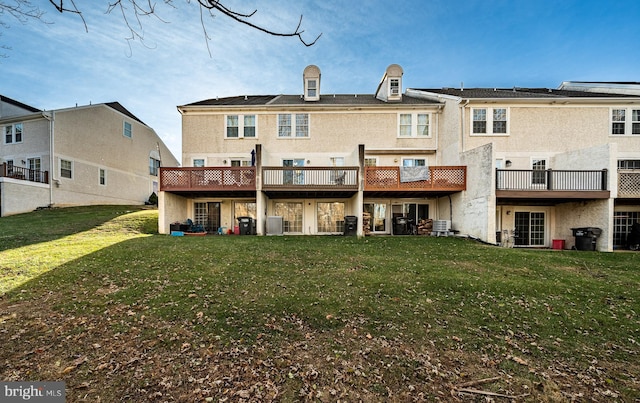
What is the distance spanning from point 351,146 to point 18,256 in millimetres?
14760

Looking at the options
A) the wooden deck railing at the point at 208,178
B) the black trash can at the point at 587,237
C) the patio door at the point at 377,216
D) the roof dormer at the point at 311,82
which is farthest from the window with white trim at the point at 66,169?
the black trash can at the point at 587,237

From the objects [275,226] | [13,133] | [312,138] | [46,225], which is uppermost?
[13,133]

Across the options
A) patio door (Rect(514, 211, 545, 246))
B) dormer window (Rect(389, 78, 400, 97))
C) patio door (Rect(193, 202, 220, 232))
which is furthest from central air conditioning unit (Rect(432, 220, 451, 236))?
patio door (Rect(193, 202, 220, 232))

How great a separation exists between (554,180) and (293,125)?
14.1 metres

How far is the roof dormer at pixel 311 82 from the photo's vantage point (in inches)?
714

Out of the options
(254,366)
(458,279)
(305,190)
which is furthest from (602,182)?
(254,366)

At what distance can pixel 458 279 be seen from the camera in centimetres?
693

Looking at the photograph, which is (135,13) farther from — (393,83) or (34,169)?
(34,169)

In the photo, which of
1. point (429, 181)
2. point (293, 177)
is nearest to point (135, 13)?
point (293, 177)

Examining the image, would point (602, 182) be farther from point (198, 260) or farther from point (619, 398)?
point (198, 260)

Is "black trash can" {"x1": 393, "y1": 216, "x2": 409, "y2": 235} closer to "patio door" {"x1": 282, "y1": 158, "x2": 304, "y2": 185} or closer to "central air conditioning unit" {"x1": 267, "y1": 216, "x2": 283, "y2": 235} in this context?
"patio door" {"x1": 282, "y1": 158, "x2": 304, "y2": 185}

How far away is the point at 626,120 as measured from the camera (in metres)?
15.4

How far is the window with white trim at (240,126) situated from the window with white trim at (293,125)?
5.49 ft

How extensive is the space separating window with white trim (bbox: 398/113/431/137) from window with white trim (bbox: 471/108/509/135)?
98.3 inches
